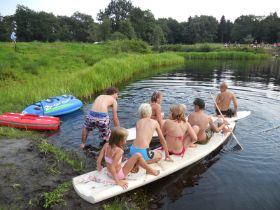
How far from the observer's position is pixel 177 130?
7488mm

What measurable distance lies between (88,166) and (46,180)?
1.29m

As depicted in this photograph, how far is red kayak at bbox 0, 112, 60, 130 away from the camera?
396 inches

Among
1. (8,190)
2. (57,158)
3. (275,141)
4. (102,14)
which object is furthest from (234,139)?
(102,14)

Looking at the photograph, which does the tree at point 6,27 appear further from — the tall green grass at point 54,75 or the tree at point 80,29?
the tall green grass at point 54,75

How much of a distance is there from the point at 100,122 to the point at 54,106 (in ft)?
13.0

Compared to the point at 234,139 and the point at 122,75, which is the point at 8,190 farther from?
the point at 122,75

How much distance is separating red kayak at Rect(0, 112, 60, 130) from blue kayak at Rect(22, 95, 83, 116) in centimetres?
95

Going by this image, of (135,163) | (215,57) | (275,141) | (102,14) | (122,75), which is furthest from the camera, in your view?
(102,14)

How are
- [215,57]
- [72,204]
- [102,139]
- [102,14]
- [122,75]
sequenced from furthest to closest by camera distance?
[102,14]
[215,57]
[122,75]
[102,139]
[72,204]

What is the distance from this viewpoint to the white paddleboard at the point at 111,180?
228 inches

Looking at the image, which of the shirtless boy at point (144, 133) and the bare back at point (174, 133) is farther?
the bare back at point (174, 133)

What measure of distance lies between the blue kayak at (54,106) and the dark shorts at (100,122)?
347 centimetres

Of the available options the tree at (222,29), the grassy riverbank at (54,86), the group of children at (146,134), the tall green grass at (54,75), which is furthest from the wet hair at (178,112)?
the tree at (222,29)

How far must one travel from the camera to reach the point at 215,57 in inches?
1996
